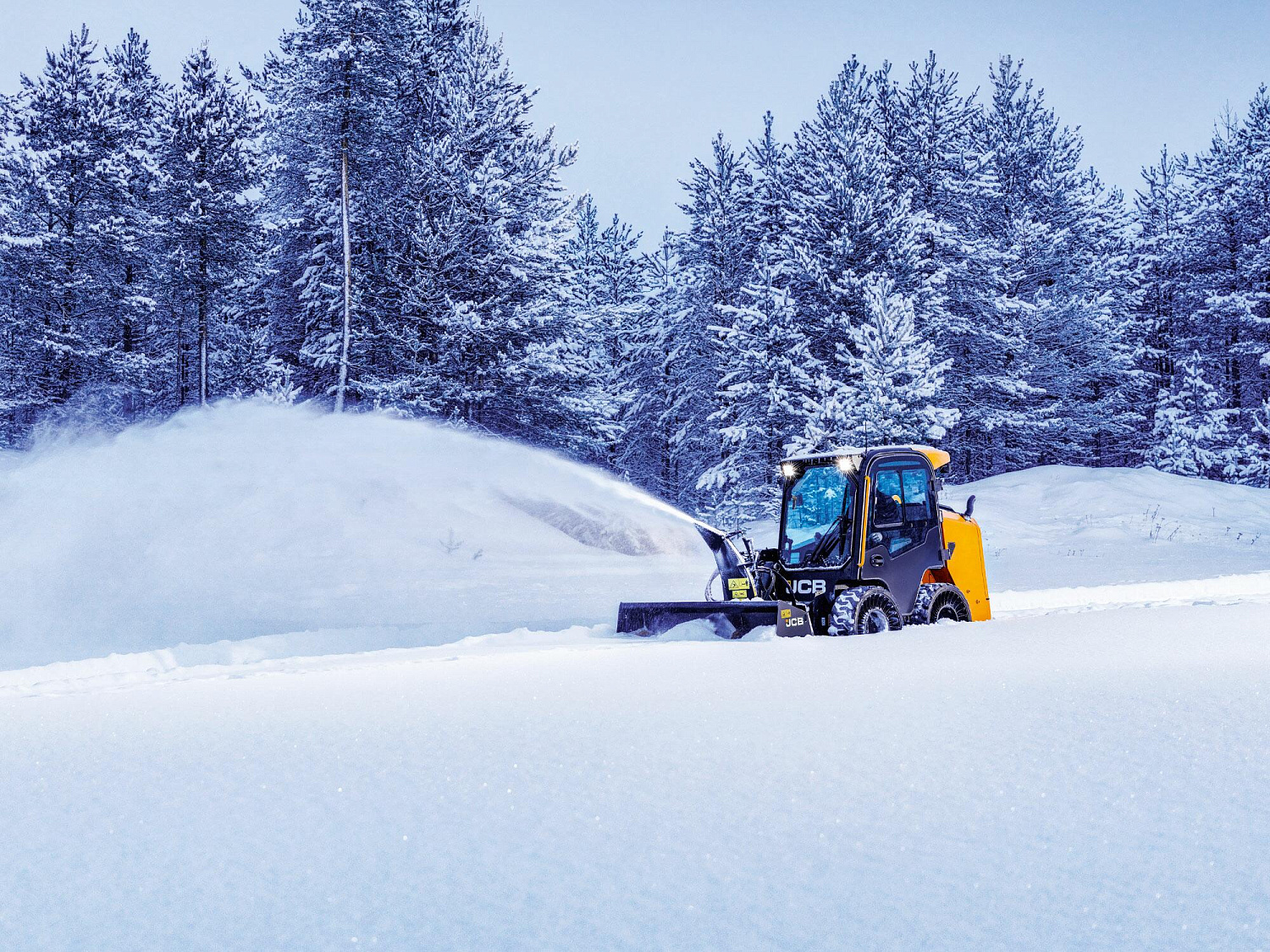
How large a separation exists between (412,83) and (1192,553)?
2452 cm

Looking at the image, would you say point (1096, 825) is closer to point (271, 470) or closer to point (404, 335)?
point (271, 470)

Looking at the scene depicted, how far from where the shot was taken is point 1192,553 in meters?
20.5

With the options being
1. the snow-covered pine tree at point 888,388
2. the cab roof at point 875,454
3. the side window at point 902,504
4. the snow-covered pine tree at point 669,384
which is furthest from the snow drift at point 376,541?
the snow-covered pine tree at point 669,384

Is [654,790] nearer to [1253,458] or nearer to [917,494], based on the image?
[917,494]

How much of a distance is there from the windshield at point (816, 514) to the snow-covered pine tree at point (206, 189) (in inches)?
1102

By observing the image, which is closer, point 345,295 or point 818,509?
point 818,509

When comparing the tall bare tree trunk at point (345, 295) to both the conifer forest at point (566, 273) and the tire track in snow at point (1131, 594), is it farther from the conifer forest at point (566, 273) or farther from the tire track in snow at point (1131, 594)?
the tire track in snow at point (1131, 594)

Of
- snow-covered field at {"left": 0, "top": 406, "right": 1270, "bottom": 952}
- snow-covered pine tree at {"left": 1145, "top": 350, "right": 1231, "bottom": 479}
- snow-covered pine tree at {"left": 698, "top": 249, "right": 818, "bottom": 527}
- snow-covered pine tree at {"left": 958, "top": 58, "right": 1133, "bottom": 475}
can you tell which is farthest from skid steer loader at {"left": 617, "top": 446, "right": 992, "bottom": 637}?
snow-covered pine tree at {"left": 1145, "top": 350, "right": 1231, "bottom": 479}

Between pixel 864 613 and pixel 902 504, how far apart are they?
4.45 ft

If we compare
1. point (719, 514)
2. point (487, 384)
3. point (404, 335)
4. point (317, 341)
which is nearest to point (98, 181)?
point (317, 341)

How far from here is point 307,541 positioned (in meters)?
22.0

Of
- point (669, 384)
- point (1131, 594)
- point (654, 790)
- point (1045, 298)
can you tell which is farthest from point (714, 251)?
point (654, 790)

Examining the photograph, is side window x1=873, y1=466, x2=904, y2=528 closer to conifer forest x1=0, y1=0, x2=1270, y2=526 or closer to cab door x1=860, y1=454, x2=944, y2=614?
cab door x1=860, y1=454, x2=944, y2=614

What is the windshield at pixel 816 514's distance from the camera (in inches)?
375
